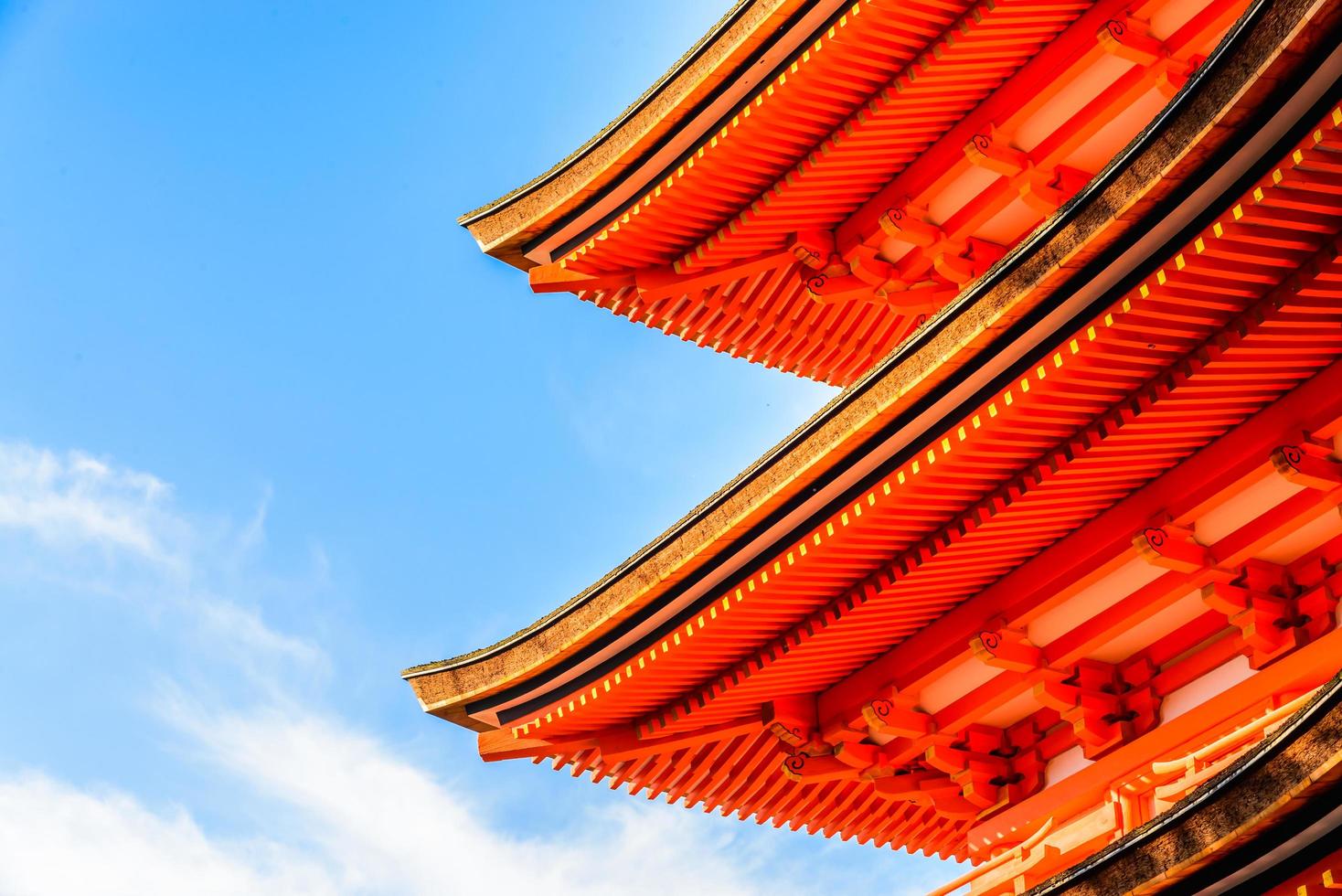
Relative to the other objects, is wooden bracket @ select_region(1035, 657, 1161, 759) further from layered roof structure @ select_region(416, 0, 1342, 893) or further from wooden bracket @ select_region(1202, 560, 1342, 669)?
wooden bracket @ select_region(1202, 560, 1342, 669)

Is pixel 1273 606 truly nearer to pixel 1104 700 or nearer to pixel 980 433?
pixel 1104 700

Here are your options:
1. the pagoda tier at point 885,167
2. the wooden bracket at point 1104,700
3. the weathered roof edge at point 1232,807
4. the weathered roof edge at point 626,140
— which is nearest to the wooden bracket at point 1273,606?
the wooden bracket at point 1104,700

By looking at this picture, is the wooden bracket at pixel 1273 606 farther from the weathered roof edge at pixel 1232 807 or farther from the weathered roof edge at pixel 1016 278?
the weathered roof edge at pixel 1232 807

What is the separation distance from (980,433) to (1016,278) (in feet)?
3.59

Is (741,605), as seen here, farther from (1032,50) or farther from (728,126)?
(1032,50)

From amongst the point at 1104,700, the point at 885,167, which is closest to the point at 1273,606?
the point at 1104,700

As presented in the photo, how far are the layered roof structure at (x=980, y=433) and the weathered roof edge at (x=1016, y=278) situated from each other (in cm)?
2

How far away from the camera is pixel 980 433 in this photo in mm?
10055

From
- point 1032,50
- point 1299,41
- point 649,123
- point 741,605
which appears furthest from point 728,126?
point 1299,41

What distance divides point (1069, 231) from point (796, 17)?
168 inches

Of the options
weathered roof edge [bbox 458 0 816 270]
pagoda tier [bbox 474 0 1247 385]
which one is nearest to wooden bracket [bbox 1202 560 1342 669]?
pagoda tier [bbox 474 0 1247 385]

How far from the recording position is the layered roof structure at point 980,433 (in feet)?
29.6

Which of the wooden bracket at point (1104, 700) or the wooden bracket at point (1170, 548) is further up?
the wooden bracket at point (1170, 548)

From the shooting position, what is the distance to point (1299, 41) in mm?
7727
